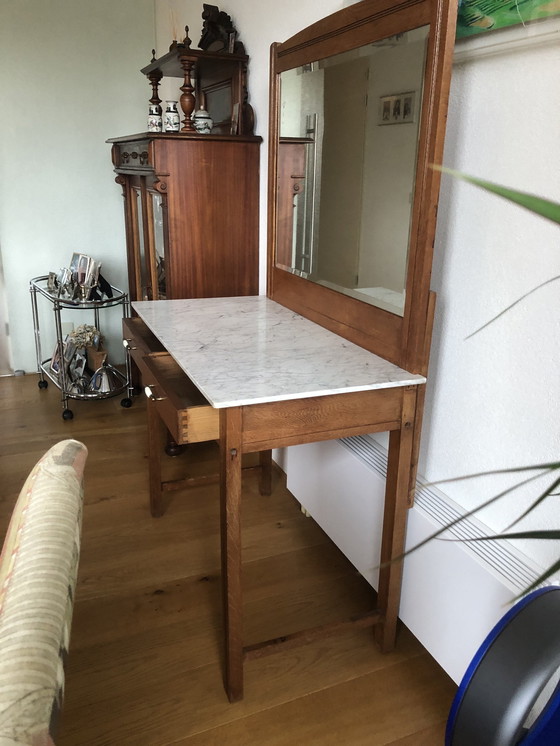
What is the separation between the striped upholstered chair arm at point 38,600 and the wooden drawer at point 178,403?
20.7 inches

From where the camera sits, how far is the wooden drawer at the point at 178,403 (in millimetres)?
1290

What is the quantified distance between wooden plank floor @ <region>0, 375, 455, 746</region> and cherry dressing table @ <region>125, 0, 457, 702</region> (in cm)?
10

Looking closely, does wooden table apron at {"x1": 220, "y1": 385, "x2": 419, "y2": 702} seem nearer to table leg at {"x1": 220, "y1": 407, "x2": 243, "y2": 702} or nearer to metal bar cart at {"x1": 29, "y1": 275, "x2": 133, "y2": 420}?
table leg at {"x1": 220, "y1": 407, "x2": 243, "y2": 702}

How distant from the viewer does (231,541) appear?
4.46 feet

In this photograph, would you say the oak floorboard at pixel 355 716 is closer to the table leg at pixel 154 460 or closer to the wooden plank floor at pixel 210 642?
the wooden plank floor at pixel 210 642

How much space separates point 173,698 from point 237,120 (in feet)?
6.31

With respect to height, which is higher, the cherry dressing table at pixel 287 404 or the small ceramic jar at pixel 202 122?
the small ceramic jar at pixel 202 122

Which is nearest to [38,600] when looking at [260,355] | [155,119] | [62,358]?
[260,355]

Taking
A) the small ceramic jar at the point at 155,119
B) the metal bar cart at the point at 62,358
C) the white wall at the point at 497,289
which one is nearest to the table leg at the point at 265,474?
the white wall at the point at 497,289

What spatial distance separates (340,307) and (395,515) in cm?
55

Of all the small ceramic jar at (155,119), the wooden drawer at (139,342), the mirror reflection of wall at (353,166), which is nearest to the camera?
the mirror reflection of wall at (353,166)

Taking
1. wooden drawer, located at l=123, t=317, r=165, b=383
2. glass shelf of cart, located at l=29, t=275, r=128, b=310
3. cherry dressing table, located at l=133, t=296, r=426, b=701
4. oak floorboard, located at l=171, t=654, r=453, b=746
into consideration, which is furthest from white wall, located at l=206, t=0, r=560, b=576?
glass shelf of cart, located at l=29, t=275, r=128, b=310

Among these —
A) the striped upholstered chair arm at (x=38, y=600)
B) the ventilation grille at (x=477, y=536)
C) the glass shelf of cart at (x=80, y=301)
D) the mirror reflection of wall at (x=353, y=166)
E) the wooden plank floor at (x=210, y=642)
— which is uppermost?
the mirror reflection of wall at (x=353, y=166)

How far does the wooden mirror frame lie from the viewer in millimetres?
1202
